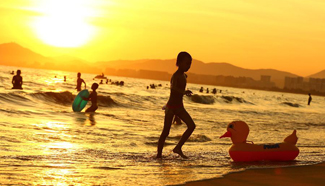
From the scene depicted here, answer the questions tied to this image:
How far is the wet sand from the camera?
550cm

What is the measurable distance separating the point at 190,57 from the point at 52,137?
14.3 ft

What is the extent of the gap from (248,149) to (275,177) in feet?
5.49

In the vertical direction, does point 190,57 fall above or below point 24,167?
above

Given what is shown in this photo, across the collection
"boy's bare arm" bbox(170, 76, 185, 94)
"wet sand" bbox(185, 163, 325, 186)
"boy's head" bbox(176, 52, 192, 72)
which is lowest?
"wet sand" bbox(185, 163, 325, 186)

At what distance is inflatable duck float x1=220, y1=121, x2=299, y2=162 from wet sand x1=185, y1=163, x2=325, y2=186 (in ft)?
2.83

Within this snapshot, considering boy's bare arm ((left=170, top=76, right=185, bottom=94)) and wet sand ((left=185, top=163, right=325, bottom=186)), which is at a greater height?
boy's bare arm ((left=170, top=76, right=185, bottom=94))

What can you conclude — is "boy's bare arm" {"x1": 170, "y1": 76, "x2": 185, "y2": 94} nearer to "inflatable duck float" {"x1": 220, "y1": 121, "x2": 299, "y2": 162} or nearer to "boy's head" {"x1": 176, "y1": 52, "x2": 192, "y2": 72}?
"boy's head" {"x1": 176, "y1": 52, "x2": 192, "y2": 72}

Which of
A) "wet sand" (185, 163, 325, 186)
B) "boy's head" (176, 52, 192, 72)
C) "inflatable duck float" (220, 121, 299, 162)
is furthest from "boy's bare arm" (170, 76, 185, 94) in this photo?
"wet sand" (185, 163, 325, 186)

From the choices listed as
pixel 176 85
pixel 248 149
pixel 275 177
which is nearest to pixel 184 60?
pixel 176 85

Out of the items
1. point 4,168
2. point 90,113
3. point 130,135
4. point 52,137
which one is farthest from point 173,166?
point 90,113

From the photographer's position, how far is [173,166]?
22.7 feet

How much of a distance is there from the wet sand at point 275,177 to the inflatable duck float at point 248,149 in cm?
86

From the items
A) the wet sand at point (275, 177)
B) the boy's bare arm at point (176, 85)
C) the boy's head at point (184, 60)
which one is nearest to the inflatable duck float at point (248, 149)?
the wet sand at point (275, 177)

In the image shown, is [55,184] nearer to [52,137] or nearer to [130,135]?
[52,137]
